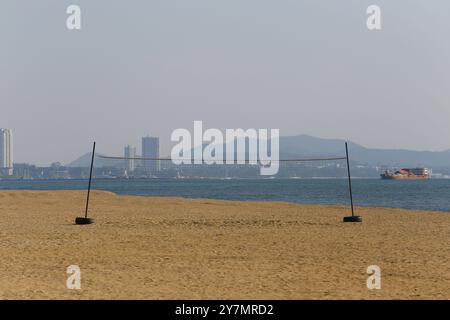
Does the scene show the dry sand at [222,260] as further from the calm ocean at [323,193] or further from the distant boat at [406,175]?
the distant boat at [406,175]

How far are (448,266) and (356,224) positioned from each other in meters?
8.91

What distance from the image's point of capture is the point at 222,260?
11.1 m

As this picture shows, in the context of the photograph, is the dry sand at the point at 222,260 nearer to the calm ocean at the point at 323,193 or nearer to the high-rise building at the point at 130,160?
the calm ocean at the point at 323,193

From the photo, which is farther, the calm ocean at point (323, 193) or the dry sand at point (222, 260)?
the calm ocean at point (323, 193)

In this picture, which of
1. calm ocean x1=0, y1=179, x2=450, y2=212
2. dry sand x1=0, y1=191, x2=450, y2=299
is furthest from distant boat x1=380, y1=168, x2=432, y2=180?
dry sand x1=0, y1=191, x2=450, y2=299

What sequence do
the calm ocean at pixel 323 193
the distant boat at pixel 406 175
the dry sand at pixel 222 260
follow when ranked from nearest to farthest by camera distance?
the dry sand at pixel 222 260 < the calm ocean at pixel 323 193 < the distant boat at pixel 406 175

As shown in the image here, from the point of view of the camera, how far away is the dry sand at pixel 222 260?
8320 millimetres

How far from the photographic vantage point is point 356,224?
64.0 feet

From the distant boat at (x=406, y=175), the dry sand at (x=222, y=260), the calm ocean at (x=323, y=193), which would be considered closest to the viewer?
the dry sand at (x=222, y=260)

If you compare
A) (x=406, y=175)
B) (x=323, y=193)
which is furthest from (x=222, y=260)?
(x=406, y=175)

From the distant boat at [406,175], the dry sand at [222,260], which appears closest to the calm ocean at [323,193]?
the dry sand at [222,260]

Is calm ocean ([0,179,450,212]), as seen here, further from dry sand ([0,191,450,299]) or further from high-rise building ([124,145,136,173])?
high-rise building ([124,145,136,173])

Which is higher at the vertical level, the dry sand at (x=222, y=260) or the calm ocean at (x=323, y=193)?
the dry sand at (x=222, y=260)
